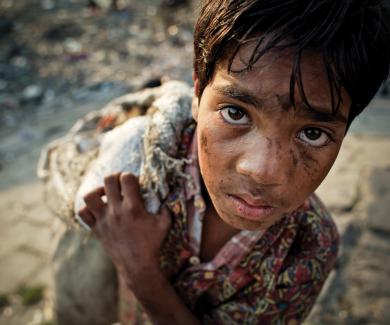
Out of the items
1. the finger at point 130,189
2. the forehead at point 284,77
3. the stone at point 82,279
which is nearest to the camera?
the forehead at point 284,77

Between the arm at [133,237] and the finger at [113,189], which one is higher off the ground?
the finger at [113,189]

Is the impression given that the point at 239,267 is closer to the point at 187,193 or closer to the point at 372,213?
the point at 187,193

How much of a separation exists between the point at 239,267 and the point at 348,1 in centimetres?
90

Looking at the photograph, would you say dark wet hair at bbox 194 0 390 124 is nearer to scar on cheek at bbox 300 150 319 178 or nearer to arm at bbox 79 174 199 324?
scar on cheek at bbox 300 150 319 178

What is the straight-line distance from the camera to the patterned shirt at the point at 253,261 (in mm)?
1199

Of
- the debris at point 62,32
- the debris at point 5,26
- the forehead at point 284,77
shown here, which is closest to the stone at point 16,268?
the forehead at point 284,77

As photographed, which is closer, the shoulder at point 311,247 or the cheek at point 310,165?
the cheek at point 310,165

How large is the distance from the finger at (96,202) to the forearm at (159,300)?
0.26 meters

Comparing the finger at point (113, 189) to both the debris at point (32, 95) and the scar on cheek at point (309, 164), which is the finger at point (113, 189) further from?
the debris at point (32, 95)

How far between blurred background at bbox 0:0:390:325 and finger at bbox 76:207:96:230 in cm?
78

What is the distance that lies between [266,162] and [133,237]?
1.79ft

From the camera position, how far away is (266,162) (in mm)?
840

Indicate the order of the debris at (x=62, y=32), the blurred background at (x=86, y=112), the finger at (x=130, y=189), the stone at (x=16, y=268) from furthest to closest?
1. the debris at (x=62, y=32)
2. the stone at (x=16, y=268)
3. the blurred background at (x=86, y=112)
4. the finger at (x=130, y=189)

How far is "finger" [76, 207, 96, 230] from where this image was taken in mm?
1156
